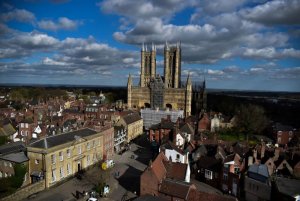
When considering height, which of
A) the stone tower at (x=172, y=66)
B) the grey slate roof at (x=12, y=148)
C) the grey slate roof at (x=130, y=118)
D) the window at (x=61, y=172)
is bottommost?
the window at (x=61, y=172)

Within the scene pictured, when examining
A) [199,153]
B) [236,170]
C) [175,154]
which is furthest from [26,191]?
[236,170]

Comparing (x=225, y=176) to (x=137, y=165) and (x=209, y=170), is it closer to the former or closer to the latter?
(x=209, y=170)

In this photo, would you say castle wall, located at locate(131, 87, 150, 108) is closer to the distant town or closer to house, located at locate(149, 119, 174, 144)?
the distant town

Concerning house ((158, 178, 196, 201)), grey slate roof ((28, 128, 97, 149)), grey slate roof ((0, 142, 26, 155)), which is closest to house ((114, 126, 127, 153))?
grey slate roof ((28, 128, 97, 149))

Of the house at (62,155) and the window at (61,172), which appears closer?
the house at (62,155)

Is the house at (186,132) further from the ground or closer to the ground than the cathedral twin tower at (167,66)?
closer to the ground

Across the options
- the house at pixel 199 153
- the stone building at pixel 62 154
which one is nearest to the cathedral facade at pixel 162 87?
the house at pixel 199 153

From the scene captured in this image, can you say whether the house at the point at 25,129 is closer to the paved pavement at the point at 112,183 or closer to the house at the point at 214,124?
the paved pavement at the point at 112,183
